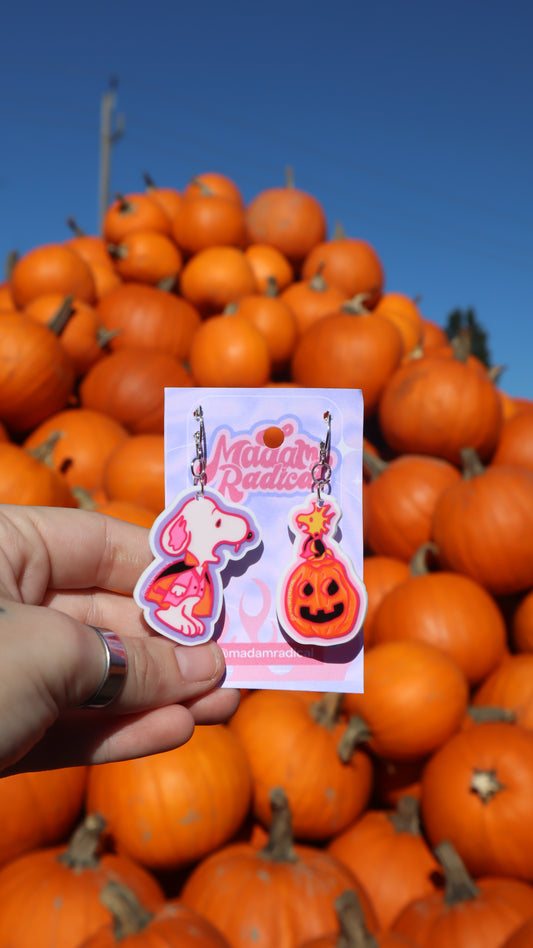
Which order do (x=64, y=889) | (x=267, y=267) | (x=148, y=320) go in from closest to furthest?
(x=64, y=889), (x=148, y=320), (x=267, y=267)

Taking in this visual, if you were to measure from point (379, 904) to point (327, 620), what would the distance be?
3.94ft

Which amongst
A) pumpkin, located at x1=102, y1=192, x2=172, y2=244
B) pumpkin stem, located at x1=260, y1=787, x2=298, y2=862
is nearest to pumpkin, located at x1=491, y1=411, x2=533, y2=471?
pumpkin stem, located at x1=260, y1=787, x2=298, y2=862

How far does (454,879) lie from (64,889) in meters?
0.81

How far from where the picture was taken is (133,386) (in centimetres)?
255

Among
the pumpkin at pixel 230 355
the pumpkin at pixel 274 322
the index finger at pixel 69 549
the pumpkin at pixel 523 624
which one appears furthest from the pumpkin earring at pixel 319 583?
the pumpkin at pixel 274 322

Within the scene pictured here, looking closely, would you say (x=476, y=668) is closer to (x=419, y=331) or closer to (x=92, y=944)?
(x=92, y=944)

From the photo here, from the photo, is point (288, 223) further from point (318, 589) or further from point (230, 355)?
point (318, 589)

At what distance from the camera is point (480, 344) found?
1079 cm

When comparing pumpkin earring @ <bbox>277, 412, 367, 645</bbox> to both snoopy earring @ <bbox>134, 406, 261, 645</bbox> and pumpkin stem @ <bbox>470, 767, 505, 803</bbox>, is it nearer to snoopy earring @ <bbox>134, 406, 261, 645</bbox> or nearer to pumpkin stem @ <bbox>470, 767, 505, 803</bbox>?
snoopy earring @ <bbox>134, 406, 261, 645</bbox>

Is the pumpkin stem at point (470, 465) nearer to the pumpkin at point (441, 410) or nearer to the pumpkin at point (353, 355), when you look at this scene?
the pumpkin at point (441, 410)

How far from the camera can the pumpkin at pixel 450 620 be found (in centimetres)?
195

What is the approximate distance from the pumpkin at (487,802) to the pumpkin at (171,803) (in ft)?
1.60

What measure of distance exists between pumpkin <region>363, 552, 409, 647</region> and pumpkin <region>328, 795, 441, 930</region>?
52 centimetres

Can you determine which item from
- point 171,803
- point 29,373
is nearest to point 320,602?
point 171,803
